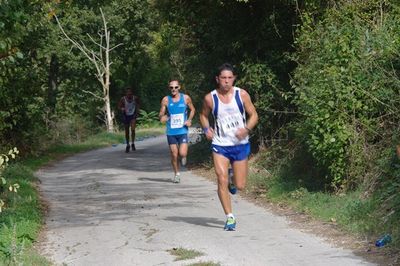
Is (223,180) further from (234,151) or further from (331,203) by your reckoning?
(331,203)

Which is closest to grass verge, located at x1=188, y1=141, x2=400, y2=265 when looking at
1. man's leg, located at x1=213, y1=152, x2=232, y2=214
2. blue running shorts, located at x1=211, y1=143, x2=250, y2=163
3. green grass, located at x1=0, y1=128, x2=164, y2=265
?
man's leg, located at x1=213, y1=152, x2=232, y2=214

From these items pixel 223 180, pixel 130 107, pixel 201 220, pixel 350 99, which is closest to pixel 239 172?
pixel 223 180

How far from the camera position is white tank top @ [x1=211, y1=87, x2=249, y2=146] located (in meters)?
8.53

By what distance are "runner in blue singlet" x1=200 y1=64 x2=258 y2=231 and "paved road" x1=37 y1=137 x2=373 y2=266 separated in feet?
2.02

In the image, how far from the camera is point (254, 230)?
8461 millimetres

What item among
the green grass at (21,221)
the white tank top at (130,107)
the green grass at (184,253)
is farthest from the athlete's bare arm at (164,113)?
the white tank top at (130,107)

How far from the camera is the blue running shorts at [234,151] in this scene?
859cm

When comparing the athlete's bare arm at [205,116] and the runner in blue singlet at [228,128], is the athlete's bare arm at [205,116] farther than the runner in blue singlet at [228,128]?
Yes

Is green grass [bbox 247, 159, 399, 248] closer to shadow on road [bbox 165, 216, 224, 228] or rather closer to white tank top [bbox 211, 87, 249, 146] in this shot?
shadow on road [bbox 165, 216, 224, 228]

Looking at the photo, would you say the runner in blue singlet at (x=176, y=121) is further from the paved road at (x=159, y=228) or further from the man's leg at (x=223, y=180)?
the man's leg at (x=223, y=180)

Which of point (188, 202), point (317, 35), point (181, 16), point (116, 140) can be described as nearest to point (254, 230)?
point (188, 202)

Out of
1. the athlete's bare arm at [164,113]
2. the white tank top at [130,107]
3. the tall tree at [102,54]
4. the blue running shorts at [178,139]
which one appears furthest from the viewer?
the tall tree at [102,54]

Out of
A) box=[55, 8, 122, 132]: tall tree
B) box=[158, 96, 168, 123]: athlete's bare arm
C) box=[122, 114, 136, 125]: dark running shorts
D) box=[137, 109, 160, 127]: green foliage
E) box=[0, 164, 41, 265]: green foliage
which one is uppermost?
box=[55, 8, 122, 132]: tall tree

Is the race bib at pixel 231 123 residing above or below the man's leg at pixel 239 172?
above
